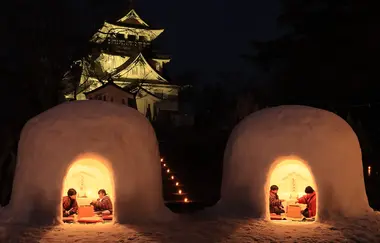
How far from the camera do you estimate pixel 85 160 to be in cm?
791

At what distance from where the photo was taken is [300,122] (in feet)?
28.0

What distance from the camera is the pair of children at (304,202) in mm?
8289

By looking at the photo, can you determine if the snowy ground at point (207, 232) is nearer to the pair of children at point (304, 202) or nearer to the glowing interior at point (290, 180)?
the pair of children at point (304, 202)

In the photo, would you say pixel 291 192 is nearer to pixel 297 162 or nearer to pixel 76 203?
pixel 297 162

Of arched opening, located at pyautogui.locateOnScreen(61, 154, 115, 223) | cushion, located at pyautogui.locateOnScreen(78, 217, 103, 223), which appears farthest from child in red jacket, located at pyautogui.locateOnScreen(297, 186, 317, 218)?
cushion, located at pyautogui.locateOnScreen(78, 217, 103, 223)

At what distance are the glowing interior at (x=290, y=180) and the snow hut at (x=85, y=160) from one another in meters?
2.27

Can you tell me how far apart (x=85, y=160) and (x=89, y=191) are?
40.7 inches

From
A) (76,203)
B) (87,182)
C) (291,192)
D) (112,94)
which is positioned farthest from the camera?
(112,94)

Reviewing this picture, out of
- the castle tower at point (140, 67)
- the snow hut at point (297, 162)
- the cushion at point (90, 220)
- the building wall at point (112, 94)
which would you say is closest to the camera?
the cushion at point (90, 220)

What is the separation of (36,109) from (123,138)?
6786mm

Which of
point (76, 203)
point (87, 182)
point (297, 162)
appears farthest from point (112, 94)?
point (297, 162)

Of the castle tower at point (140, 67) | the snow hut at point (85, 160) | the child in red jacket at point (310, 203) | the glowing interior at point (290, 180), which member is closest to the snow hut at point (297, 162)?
the glowing interior at point (290, 180)

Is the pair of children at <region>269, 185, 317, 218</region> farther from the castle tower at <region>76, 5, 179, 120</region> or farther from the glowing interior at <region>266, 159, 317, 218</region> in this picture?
the castle tower at <region>76, 5, 179, 120</region>

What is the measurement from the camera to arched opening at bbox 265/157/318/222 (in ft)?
27.2
